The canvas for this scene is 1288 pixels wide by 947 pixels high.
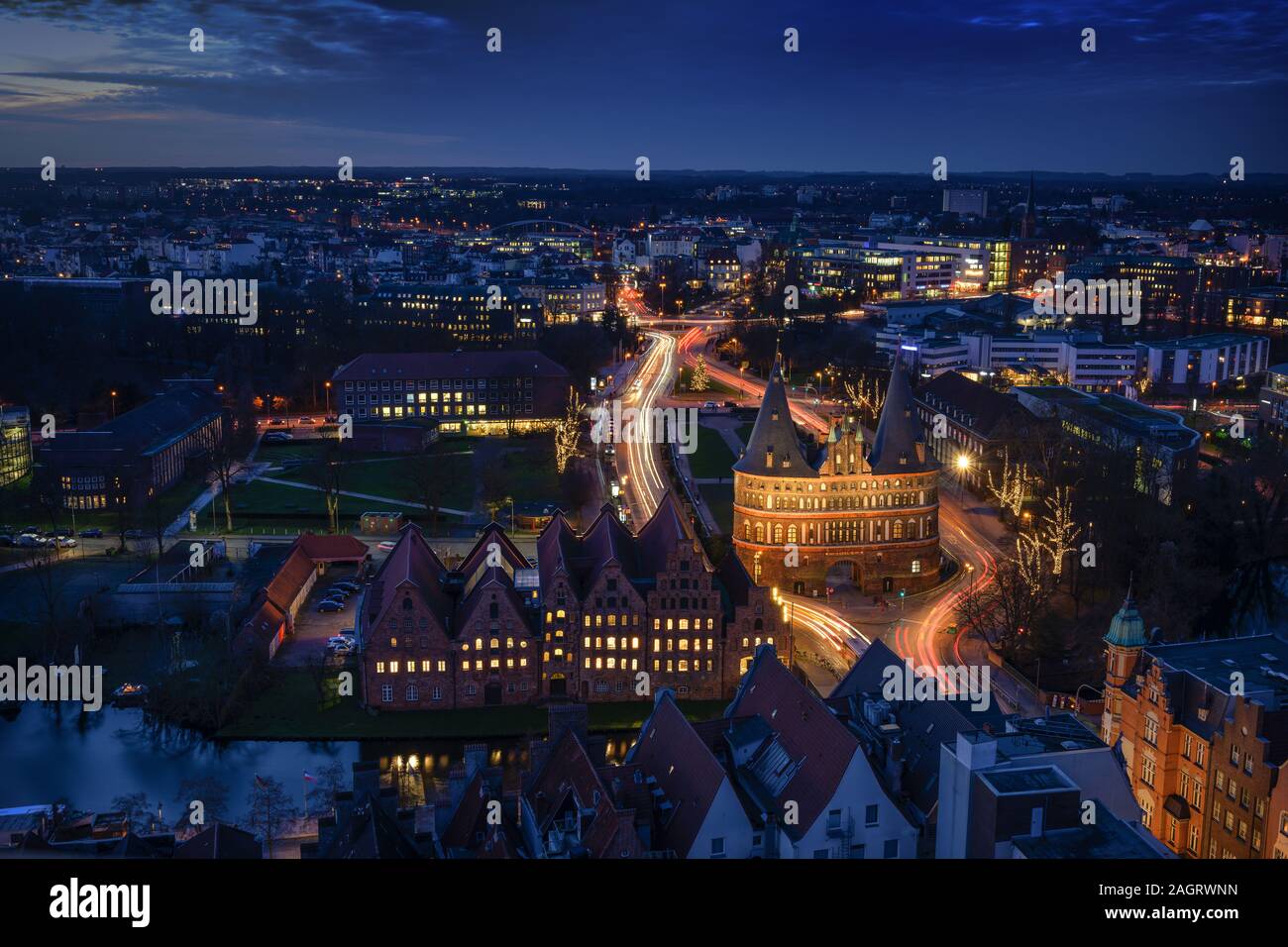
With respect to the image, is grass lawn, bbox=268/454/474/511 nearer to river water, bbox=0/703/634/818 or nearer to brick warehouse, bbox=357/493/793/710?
brick warehouse, bbox=357/493/793/710

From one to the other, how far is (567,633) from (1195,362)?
31.1 meters

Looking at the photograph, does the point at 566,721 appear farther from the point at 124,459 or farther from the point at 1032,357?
the point at 1032,357

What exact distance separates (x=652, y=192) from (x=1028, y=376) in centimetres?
5265

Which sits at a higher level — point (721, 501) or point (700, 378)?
point (700, 378)

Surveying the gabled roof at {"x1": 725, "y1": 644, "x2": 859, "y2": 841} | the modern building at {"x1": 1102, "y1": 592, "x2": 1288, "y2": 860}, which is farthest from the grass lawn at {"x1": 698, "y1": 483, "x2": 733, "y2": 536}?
the gabled roof at {"x1": 725, "y1": 644, "x2": 859, "y2": 841}

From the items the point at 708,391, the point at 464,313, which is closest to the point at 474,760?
the point at 708,391

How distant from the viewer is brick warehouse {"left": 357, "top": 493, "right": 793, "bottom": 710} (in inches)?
731

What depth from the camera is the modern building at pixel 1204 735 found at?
1205 cm

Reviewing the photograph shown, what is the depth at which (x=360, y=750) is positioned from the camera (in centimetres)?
1734

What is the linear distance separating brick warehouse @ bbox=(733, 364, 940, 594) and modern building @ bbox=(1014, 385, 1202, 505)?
5424mm

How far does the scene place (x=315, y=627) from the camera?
859 inches

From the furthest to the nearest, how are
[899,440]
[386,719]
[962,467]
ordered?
[962,467]
[899,440]
[386,719]
